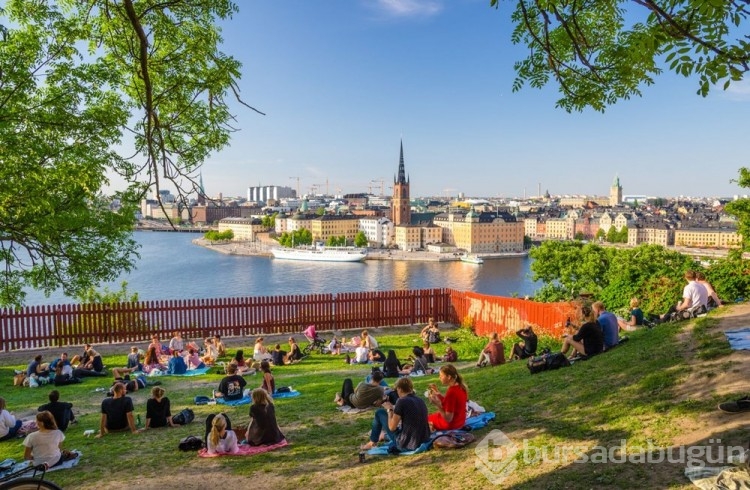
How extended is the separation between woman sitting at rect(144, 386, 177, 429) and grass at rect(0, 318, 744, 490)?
16 cm

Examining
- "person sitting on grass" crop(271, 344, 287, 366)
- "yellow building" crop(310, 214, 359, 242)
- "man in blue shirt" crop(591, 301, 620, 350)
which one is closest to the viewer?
"man in blue shirt" crop(591, 301, 620, 350)

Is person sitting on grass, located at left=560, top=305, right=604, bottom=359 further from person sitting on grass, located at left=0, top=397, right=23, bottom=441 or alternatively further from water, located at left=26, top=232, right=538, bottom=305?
water, located at left=26, top=232, right=538, bottom=305

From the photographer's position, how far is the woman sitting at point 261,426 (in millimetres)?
6340

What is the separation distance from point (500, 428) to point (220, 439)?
3005mm

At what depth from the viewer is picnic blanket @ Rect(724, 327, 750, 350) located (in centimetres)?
608

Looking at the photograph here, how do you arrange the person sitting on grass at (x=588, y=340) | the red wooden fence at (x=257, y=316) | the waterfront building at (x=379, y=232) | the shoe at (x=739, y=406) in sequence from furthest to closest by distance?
the waterfront building at (x=379, y=232), the red wooden fence at (x=257, y=316), the person sitting on grass at (x=588, y=340), the shoe at (x=739, y=406)

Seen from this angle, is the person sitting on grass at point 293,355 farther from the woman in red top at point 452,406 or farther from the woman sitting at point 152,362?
the woman in red top at point 452,406

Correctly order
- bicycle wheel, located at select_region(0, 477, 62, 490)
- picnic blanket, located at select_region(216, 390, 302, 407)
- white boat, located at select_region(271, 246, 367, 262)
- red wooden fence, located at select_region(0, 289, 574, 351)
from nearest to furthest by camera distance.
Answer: bicycle wheel, located at select_region(0, 477, 62, 490) < picnic blanket, located at select_region(216, 390, 302, 407) < red wooden fence, located at select_region(0, 289, 574, 351) < white boat, located at select_region(271, 246, 367, 262)

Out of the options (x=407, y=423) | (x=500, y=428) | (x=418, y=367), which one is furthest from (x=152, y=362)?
(x=500, y=428)

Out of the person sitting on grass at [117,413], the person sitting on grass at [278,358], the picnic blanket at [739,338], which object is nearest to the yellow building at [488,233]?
the person sitting on grass at [278,358]

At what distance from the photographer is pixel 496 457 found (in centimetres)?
509

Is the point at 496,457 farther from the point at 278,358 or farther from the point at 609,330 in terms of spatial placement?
the point at 278,358

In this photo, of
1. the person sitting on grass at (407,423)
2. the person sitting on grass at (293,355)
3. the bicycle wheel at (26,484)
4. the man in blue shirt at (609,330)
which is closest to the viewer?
the bicycle wheel at (26,484)

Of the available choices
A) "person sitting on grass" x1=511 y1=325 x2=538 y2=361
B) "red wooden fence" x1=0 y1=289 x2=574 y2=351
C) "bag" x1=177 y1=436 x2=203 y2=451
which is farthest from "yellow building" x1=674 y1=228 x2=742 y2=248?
"bag" x1=177 y1=436 x2=203 y2=451
